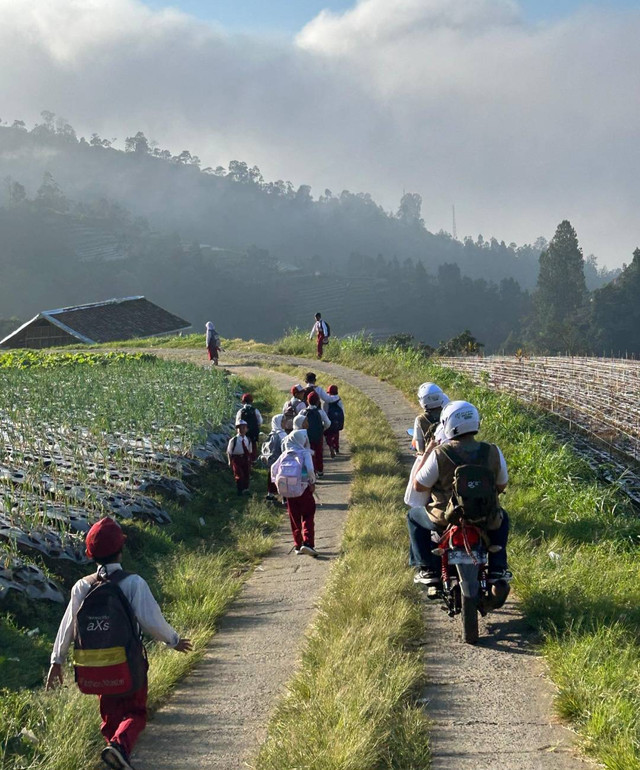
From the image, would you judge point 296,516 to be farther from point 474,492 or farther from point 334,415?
point 334,415

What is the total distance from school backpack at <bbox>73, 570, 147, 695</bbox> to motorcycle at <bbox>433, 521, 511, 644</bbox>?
2.47m

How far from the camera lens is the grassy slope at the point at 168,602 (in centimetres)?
476

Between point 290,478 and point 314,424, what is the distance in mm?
3785

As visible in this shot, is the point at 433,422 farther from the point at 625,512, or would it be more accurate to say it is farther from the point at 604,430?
the point at 604,430

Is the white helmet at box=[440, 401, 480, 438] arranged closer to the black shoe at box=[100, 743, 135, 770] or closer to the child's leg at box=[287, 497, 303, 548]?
the black shoe at box=[100, 743, 135, 770]

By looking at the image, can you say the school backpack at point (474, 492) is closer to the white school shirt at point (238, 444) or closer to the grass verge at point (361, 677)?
the grass verge at point (361, 677)

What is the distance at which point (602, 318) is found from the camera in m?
66.8

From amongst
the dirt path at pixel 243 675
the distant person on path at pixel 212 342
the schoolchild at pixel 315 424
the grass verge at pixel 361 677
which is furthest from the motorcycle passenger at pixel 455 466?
the distant person on path at pixel 212 342

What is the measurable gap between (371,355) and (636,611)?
21170 millimetres

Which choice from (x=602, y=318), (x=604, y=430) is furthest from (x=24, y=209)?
(x=604, y=430)

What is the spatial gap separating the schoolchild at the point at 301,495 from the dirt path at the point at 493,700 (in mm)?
2252

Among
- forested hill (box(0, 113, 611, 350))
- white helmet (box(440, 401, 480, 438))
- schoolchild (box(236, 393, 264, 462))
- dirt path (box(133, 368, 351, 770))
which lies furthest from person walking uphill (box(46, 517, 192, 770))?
forested hill (box(0, 113, 611, 350))

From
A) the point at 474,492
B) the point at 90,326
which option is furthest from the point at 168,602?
the point at 90,326

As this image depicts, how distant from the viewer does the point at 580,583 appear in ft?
21.7
